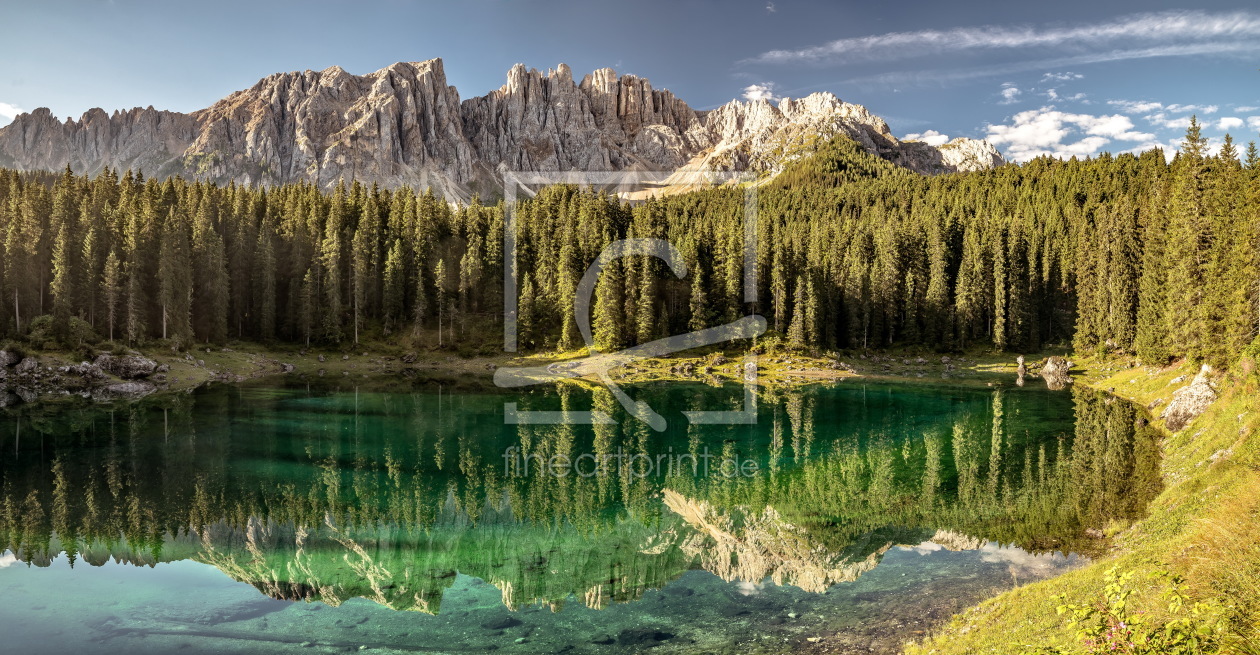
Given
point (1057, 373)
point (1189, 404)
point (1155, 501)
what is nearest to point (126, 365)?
point (1155, 501)

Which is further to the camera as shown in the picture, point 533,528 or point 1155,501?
point 533,528

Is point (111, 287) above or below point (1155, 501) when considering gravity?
above

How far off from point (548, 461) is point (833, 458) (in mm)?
17044

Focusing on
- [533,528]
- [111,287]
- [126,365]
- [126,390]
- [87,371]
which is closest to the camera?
[533,528]

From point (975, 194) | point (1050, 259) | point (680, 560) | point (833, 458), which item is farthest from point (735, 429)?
point (975, 194)

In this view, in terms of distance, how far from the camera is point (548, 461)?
3828 cm

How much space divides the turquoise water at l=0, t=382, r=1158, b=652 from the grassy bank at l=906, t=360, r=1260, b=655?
1.69m

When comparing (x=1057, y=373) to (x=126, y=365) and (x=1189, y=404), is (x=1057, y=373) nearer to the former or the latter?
(x=1189, y=404)

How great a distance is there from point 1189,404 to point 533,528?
127ft

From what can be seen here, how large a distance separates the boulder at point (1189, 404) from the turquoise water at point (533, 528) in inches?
86.7

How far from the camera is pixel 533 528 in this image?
2692 cm

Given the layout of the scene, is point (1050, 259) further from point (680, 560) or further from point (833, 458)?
point (680, 560)

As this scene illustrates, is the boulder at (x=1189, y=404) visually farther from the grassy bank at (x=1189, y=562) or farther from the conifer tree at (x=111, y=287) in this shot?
the conifer tree at (x=111, y=287)

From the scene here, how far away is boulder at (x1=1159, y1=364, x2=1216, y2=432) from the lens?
121ft
